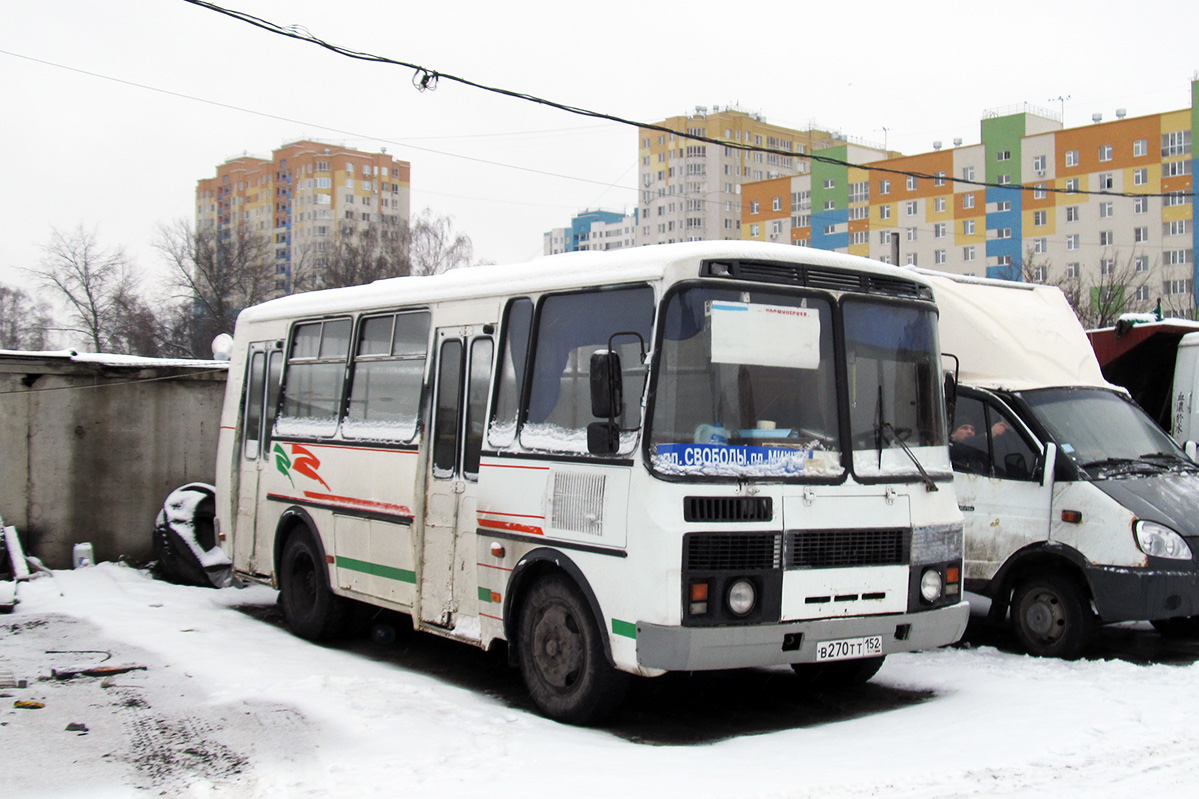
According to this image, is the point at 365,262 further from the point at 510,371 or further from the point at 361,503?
the point at 510,371

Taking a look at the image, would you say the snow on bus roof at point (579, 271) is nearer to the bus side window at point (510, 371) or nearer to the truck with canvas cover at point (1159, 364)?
the bus side window at point (510, 371)

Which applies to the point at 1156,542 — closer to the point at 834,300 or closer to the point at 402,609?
the point at 834,300

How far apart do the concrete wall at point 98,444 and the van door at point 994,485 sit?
9182 mm

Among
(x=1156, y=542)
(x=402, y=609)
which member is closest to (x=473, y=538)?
(x=402, y=609)

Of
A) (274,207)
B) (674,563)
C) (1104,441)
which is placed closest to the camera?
(674,563)

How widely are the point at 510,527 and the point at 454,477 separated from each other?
88 centimetres

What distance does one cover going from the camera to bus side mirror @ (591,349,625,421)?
6293 mm

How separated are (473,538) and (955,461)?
4218mm

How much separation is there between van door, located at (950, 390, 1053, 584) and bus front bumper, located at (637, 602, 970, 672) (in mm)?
2354

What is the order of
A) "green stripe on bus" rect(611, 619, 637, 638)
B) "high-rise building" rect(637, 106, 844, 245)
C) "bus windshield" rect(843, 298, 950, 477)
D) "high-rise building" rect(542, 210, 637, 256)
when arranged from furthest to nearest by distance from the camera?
"high-rise building" rect(542, 210, 637, 256)
"high-rise building" rect(637, 106, 844, 245)
"bus windshield" rect(843, 298, 950, 477)
"green stripe on bus" rect(611, 619, 637, 638)


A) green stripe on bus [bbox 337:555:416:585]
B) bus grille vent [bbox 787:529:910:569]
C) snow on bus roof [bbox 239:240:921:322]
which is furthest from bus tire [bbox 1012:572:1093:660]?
green stripe on bus [bbox 337:555:416:585]

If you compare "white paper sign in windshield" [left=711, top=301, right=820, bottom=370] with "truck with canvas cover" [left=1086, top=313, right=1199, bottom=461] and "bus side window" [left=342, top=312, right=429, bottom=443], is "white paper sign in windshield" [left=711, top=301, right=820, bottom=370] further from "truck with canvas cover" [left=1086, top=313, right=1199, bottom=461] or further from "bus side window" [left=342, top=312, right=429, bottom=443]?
"truck with canvas cover" [left=1086, top=313, right=1199, bottom=461]

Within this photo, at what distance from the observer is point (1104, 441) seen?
9.16 meters

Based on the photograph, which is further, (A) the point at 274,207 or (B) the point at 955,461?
(A) the point at 274,207
